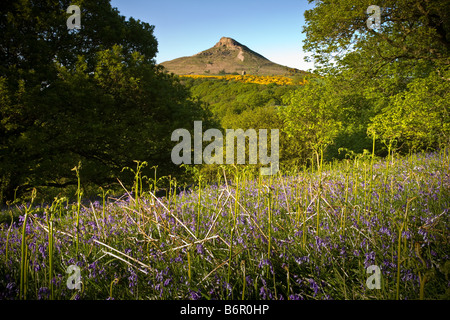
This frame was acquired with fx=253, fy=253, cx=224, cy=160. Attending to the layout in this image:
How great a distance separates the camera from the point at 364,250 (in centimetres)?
236

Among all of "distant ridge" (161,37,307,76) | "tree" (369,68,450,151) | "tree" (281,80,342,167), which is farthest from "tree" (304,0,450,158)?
"distant ridge" (161,37,307,76)

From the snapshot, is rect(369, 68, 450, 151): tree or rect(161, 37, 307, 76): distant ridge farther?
rect(161, 37, 307, 76): distant ridge

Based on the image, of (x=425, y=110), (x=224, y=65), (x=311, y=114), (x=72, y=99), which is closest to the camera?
(x=72, y=99)

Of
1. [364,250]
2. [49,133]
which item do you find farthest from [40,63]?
[364,250]

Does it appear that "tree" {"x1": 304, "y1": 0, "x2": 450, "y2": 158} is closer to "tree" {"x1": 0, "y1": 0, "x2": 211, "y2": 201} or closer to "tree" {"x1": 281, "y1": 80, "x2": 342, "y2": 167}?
"tree" {"x1": 281, "y1": 80, "x2": 342, "y2": 167}

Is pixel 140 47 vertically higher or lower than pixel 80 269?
higher

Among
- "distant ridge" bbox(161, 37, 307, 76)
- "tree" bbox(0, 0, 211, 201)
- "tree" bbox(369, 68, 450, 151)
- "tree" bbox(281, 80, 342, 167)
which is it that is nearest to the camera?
"tree" bbox(0, 0, 211, 201)

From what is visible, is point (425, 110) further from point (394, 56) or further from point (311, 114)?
point (311, 114)

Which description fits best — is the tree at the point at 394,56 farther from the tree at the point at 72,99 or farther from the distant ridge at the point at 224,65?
the distant ridge at the point at 224,65

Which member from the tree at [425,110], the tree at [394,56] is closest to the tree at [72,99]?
the tree at [394,56]

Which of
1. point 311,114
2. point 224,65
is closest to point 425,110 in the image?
point 311,114

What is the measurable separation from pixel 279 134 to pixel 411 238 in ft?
63.0
